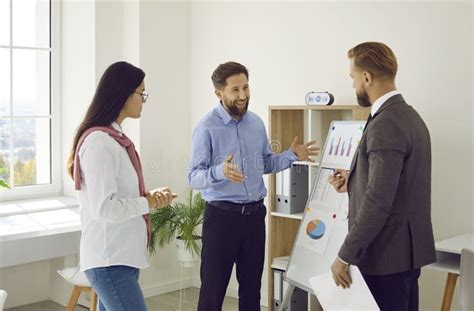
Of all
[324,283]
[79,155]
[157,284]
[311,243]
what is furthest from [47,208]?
[324,283]

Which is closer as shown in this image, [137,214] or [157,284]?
[137,214]

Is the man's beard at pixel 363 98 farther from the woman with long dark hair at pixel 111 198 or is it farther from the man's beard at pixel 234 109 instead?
the man's beard at pixel 234 109

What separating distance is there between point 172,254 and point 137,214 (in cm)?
272

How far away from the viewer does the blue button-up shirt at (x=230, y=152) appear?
10.5ft

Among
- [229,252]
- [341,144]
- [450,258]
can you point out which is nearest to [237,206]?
[229,252]

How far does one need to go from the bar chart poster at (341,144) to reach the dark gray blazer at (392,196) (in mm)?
1012

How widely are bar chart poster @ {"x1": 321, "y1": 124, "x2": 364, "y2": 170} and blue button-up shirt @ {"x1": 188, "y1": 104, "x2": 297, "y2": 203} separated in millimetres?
232

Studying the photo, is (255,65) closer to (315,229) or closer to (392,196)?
(315,229)

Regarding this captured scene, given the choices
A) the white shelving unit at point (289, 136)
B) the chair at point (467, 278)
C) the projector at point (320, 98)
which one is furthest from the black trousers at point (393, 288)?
the projector at point (320, 98)

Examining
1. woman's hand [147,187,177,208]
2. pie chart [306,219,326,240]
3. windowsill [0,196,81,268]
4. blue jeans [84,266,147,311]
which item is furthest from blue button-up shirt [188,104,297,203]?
windowsill [0,196,81,268]

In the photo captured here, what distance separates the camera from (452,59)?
3.46 meters

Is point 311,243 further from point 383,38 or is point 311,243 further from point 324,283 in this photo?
point 383,38

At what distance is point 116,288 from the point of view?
87.5 inches

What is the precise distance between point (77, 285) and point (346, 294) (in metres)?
1.90
